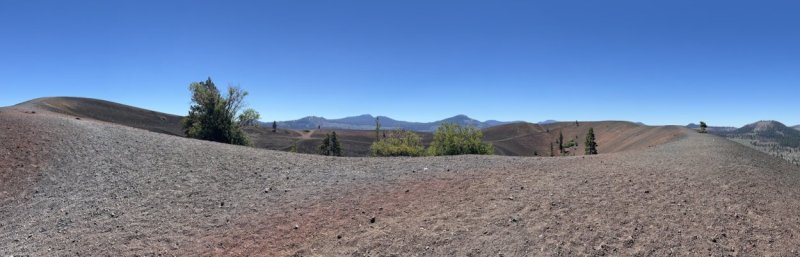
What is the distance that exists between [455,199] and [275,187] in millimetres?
6923

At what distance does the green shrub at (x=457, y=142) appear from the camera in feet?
171

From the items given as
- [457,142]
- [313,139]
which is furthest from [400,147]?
[313,139]

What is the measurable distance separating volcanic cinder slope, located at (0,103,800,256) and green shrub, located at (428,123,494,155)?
101ft

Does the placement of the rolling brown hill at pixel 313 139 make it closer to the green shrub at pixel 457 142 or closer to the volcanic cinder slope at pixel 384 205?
the green shrub at pixel 457 142

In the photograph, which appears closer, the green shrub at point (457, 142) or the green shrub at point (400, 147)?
the green shrub at point (457, 142)

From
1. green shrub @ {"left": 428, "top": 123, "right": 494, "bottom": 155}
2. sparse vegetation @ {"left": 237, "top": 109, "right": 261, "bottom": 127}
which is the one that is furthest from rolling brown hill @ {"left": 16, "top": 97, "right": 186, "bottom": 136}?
green shrub @ {"left": 428, "top": 123, "right": 494, "bottom": 155}

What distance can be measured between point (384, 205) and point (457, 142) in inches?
1572

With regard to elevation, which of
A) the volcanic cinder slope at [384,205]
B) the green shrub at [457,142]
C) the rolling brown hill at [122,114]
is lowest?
the volcanic cinder slope at [384,205]

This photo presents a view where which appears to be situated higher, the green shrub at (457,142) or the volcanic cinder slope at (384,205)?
the green shrub at (457,142)

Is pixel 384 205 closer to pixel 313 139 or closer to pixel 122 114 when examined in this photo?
pixel 122 114

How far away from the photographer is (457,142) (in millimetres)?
53031

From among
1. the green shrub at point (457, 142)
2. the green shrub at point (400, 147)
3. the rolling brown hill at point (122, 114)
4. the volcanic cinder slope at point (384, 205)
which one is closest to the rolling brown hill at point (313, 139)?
the rolling brown hill at point (122, 114)

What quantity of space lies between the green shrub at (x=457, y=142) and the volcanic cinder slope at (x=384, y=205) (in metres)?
30.7

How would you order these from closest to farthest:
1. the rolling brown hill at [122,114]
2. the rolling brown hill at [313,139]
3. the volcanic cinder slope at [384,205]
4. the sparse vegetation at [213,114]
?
the volcanic cinder slope at [384,205] → the sparse vegetation at [213,114] → the rolling brown hill at [313,139] → the rolling brown hill at [122,114]
